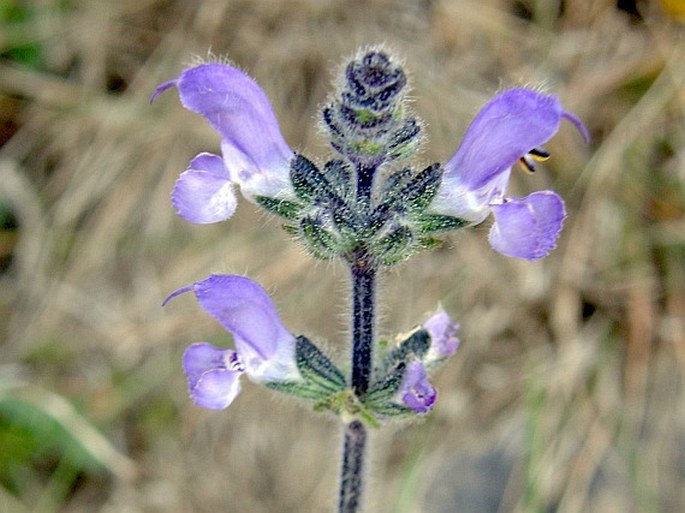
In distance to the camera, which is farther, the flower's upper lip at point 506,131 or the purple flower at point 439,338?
the purple flower at point 439,338

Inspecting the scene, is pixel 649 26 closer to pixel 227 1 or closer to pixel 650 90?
pixel 650 90

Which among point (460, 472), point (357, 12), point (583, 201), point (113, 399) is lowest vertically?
point (460, 472)

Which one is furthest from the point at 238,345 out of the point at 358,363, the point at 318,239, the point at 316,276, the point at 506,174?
the point at 316,276

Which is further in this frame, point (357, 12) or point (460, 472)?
point (357, 12)

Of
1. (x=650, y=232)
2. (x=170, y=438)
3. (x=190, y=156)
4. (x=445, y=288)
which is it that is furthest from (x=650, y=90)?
(x=170, y=438)

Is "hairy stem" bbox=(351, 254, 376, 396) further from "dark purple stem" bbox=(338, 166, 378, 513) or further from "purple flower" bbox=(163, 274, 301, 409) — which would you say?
"purple flower" bbox=(163, 274, 301, 409)

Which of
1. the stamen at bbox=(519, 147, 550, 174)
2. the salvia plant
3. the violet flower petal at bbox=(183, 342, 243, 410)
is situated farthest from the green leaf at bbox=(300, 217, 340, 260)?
the stamen at bbox=(519, 147, 550, 174)

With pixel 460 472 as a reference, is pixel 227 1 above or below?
above

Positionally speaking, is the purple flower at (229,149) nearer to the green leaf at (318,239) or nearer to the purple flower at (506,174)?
the green leaf at (318,239)

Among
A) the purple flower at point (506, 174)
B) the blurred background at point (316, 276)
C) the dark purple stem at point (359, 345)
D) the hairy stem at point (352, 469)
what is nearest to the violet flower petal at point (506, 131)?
the purple flower at point (506, 174)

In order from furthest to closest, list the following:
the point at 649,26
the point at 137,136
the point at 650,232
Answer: the point at 137,136 → the point at 649,26 → the point at 650,232
